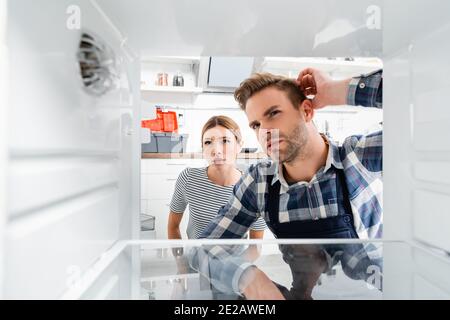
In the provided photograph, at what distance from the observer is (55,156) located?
23.5 inches

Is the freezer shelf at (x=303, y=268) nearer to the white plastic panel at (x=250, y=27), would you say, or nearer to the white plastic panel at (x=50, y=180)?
the white plastic panel at (x=50, y=180)

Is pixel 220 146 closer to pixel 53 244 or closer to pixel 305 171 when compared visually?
pixel 305 171

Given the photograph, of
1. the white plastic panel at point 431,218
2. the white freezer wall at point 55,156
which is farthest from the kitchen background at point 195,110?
the white plastic panel at point 431,218

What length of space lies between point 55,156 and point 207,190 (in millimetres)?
724

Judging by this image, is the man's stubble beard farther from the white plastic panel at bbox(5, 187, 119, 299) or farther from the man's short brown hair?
the white plastic panel at bbox(5, 187, 119, 299)

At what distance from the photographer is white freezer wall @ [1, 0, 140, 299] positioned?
0.46m

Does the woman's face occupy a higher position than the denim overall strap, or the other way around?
the woman's face

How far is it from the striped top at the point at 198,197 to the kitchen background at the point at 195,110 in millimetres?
28

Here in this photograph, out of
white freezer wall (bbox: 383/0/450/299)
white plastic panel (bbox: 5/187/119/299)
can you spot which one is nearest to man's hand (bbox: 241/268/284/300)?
white freezer wall (bbox: 383/0/450/299)

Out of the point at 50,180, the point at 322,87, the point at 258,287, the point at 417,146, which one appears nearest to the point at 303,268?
the point at 258,287

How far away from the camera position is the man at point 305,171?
1182 mm

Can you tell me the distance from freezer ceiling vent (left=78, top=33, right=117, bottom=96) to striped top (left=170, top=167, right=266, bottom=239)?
18.7 inches

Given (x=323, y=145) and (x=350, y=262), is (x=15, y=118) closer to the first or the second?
(x=350, y=262)
